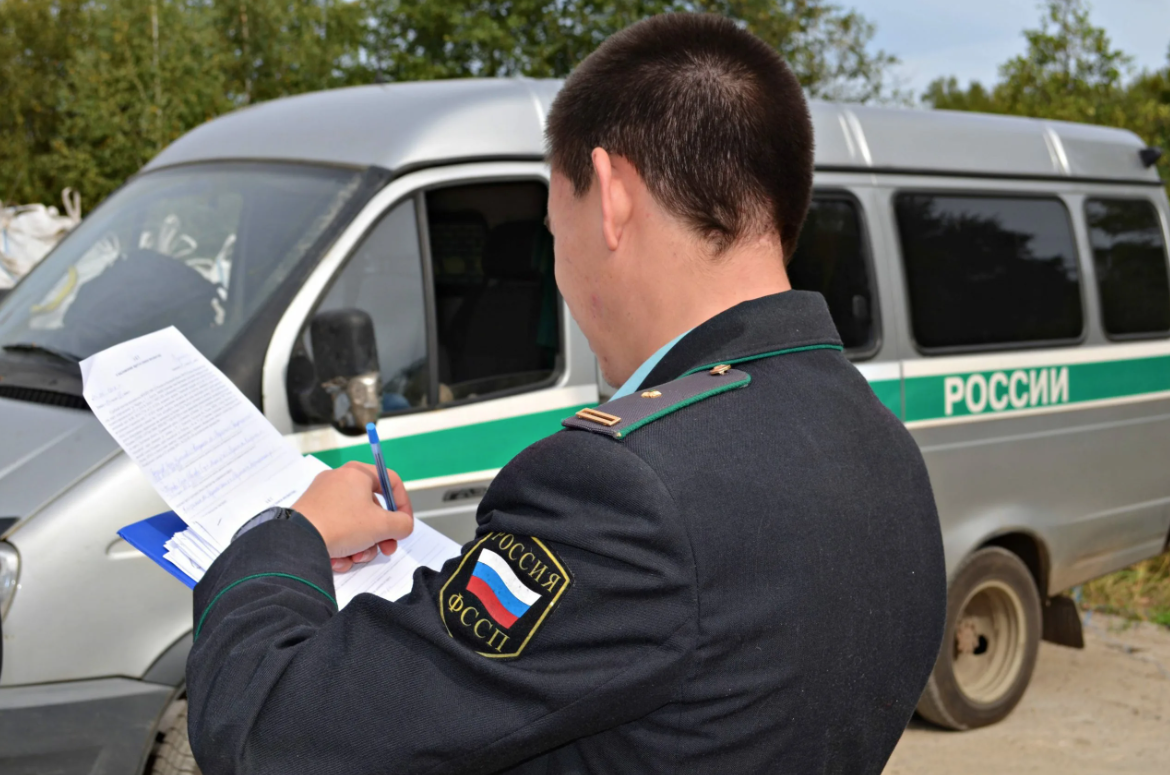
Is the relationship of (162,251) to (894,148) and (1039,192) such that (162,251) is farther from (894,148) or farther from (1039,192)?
(1039,192)

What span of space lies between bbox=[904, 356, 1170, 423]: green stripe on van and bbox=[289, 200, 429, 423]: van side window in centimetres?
200

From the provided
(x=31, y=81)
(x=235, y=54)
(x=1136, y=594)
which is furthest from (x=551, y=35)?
(x=1136, y=594)

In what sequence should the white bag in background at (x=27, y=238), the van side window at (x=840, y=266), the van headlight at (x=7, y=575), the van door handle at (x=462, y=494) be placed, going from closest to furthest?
the van headlight at (x=7, y=575), the van door handle at (x=462, y=494), the van side window at (x=840, y=266), the white bag in background at (x=27, y=238)

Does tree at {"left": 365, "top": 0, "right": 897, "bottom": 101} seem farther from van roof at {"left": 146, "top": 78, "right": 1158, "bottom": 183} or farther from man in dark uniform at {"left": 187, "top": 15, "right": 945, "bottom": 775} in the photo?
man in dark uniform at {"left": 187, "top": 15, "right": 945, "bottom": 775}

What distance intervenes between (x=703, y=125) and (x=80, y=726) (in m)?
2.13

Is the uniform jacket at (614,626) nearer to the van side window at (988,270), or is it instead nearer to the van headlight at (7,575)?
the van headlight at (7,575)

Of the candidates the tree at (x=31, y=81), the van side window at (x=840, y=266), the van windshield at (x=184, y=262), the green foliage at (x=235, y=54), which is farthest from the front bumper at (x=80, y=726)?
the tree at (x=31, y=81)

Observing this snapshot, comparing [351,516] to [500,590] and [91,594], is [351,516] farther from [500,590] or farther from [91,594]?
[91,594]

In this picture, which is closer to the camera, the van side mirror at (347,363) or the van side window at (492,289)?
the van side mirror at (347,363)

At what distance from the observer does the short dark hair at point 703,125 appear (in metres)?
1.22

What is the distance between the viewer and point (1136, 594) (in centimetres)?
667

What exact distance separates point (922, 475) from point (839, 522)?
0.78ft

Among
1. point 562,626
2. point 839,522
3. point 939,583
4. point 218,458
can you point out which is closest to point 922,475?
point 939,583

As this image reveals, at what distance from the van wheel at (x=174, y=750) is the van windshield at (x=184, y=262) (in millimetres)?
915
